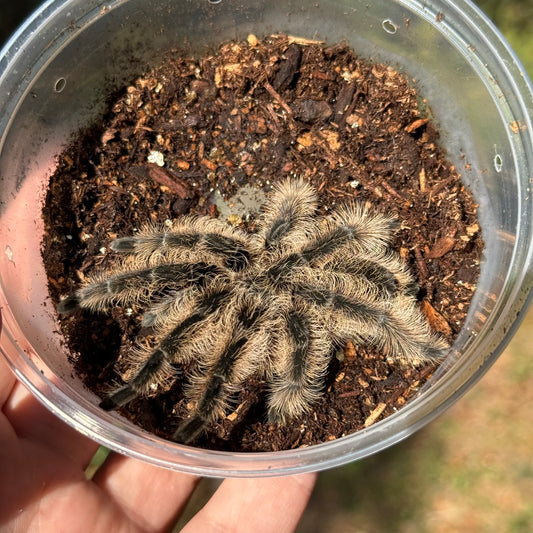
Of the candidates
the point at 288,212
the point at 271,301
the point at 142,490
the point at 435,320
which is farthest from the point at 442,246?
the point at 142,490

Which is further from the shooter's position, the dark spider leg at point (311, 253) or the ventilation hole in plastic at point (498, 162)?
the ventilation hole in plastic at point (498, 162)

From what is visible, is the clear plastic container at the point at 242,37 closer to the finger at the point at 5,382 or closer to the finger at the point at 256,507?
the finger at the point at 5,382

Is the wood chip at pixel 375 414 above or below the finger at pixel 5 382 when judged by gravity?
above

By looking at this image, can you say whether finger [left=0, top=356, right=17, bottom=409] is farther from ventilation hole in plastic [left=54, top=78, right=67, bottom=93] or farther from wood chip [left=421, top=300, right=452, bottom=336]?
wood chip [left=421, top=300, right=452, bottom=336]

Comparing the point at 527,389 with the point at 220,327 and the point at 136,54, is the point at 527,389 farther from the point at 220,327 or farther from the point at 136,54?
the point at 136,54

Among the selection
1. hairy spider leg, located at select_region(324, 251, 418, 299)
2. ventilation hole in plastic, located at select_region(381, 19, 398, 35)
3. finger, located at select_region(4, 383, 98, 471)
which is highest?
ventilation hole in plastic, located at select_region(381, 19, 398, 35)

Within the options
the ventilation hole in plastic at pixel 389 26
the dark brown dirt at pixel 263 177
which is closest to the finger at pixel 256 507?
the dark brown dirt at pixel 263 177

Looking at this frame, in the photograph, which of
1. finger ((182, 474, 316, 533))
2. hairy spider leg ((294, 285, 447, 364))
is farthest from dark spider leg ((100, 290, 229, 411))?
finger ((182, 474, 316, 533))
